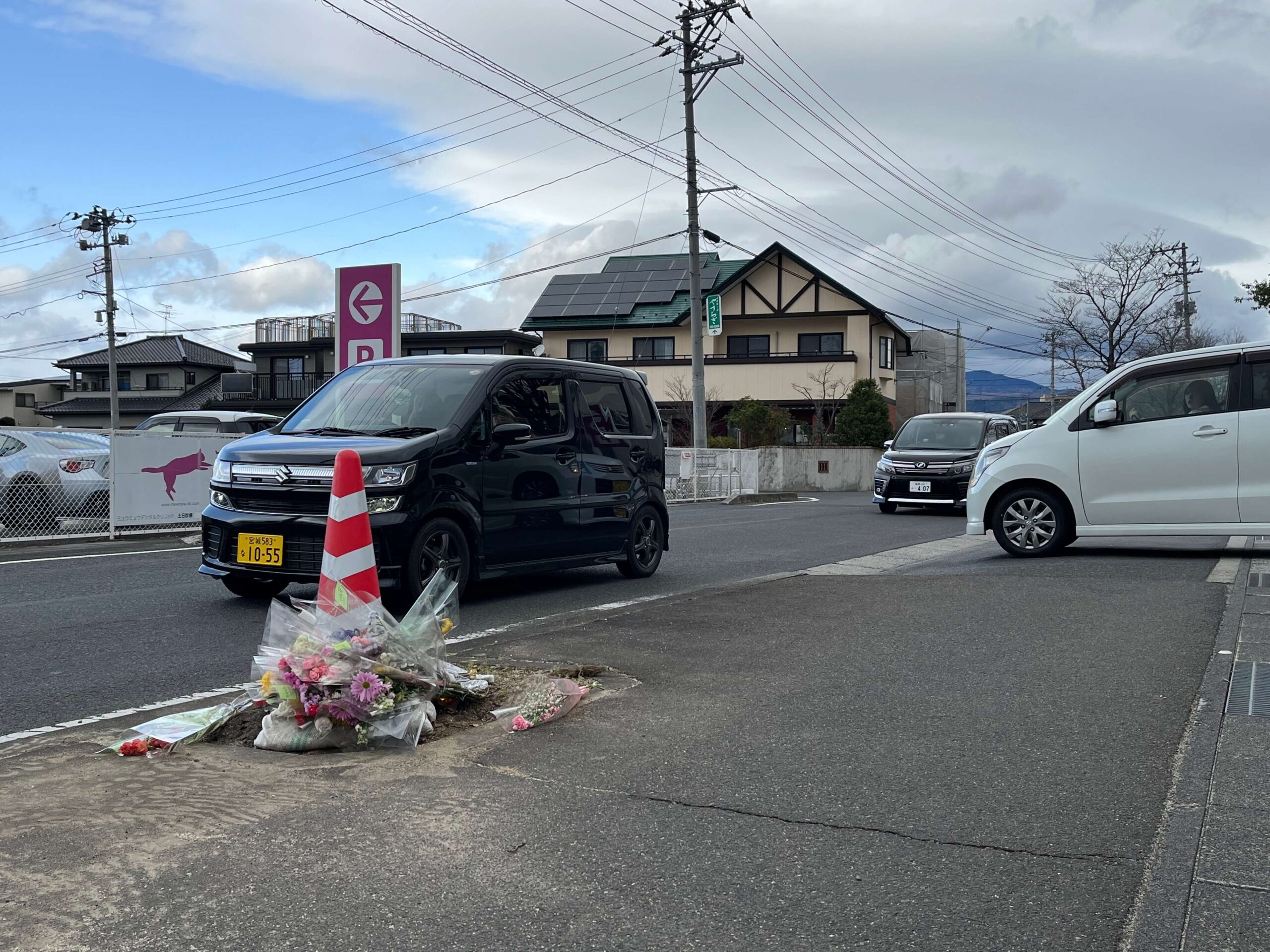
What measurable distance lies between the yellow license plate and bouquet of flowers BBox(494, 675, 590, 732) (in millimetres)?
2693

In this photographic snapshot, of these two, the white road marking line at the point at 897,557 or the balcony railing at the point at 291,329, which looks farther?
the balcony railing at the point at 291,329

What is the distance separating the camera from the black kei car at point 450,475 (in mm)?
7031

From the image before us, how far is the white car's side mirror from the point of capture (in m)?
9.57

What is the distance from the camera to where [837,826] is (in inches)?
132

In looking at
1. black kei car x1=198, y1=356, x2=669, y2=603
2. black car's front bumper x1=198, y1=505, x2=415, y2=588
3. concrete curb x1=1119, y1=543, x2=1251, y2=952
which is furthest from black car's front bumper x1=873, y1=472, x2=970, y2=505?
concrete curb x1=1119, y1=543, x2=1251, y2=952

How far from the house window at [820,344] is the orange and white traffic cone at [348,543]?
4054 cm

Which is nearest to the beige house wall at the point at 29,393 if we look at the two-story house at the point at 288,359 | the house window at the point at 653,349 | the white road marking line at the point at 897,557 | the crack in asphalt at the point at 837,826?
the two-story house at the point at 288,359

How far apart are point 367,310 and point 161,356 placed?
49431mm

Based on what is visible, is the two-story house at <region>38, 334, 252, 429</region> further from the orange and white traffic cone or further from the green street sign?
the orange and white traffic cone

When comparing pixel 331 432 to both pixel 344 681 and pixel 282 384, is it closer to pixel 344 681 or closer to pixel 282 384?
pixel 344 681

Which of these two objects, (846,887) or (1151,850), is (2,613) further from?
(1151,850)

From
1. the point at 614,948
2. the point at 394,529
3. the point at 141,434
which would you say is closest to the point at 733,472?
the point at 141,434

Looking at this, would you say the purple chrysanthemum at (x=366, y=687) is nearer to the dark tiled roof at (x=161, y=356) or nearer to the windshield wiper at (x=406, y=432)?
the windshield wiper at (x=406, y=432)

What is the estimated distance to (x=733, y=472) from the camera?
27.8 metres
